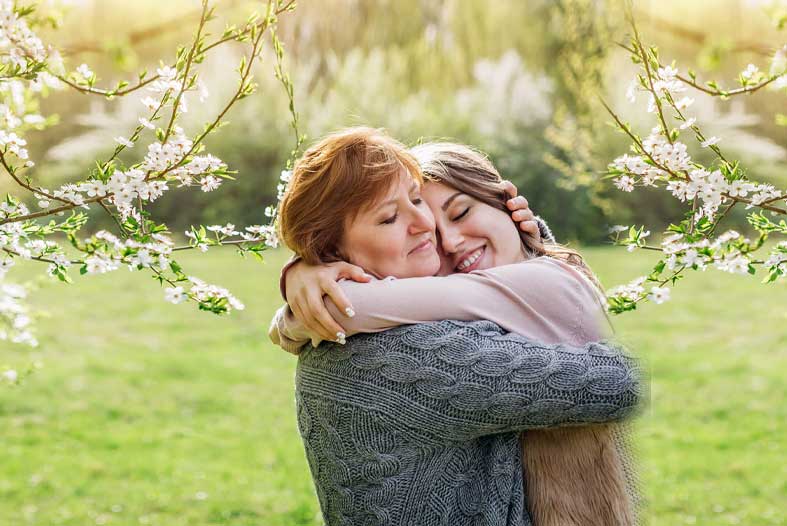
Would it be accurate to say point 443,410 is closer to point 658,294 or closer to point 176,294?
point 658,294

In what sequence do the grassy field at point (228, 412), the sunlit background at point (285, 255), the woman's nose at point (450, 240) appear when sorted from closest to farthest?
the woman's nose at point (450, 240), the grassy field at point (228, 412), the sunlit background at point (285, 255)

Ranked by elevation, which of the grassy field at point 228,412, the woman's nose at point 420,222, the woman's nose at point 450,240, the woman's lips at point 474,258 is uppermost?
the woman's nose at point 420,222

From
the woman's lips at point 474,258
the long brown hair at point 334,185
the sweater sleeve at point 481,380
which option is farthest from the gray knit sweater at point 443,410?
the woman's lips at point 474,258

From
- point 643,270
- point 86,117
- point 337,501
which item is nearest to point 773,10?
point 337,501

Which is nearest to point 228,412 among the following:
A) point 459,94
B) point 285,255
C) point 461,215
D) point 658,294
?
point 285,255

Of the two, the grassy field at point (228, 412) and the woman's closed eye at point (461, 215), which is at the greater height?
the woman's closed eye at point (461, 215)

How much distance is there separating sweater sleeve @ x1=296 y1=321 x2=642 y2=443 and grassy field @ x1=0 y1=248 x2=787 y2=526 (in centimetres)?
281

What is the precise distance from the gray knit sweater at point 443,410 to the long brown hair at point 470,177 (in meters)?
0.41

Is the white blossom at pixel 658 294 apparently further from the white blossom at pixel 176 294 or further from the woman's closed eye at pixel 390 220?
the white blossom at pixel 176 294

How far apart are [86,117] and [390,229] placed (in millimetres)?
10477

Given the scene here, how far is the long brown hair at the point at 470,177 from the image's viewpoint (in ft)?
6.95

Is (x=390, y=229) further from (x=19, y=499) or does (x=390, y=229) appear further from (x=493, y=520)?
(x=19, y=499)

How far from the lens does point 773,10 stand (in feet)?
5.71

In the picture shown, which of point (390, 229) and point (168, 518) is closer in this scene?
point (390, 229)
